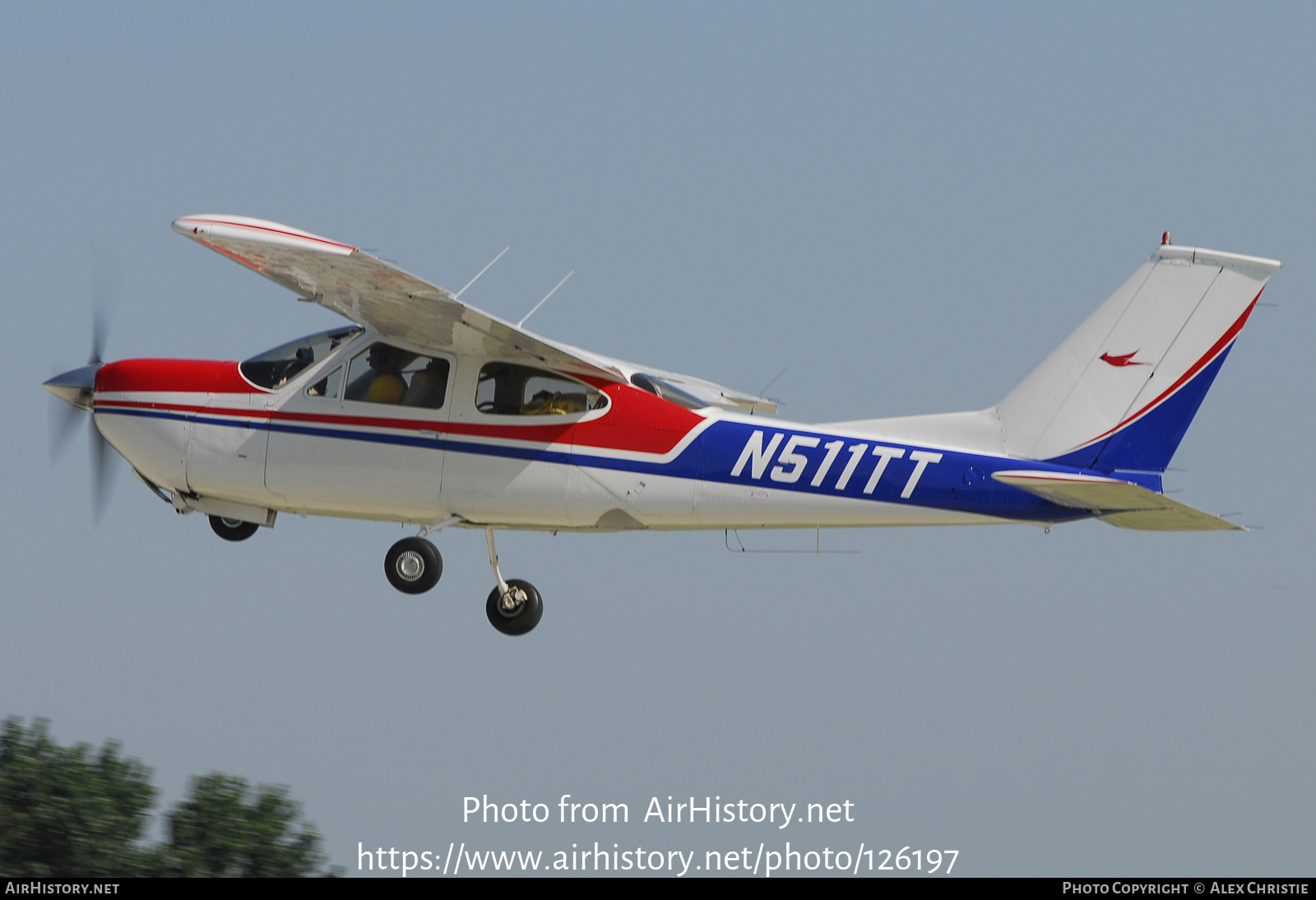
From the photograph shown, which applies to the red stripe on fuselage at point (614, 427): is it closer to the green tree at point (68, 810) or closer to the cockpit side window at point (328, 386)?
the cockpit side window at point (328, 386)

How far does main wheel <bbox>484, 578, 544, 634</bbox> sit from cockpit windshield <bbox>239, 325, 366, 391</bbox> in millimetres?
2617

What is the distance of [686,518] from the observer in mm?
15250

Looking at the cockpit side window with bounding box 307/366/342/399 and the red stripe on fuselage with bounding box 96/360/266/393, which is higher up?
the red stripe on fuselage with bounding box 96/360/266/393

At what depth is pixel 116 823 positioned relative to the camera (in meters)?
24.0

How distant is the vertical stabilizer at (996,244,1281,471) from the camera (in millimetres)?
14844

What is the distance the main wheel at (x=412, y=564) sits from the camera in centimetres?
1582

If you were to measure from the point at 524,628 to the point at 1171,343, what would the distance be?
6.11m

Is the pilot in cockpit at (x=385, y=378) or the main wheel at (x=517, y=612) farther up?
the pilot in cockpit at (x=385, y=378)

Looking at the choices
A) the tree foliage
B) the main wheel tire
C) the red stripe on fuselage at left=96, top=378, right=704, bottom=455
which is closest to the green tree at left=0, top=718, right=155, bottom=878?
the tree foliage

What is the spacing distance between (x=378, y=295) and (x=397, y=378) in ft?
3.72

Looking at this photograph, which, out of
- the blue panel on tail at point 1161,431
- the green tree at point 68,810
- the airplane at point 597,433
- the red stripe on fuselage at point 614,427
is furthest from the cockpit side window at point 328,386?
the green tree at point 68,810

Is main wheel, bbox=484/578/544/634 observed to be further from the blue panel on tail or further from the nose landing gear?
the blue panel on tail

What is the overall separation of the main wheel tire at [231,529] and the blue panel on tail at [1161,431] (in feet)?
25.2
